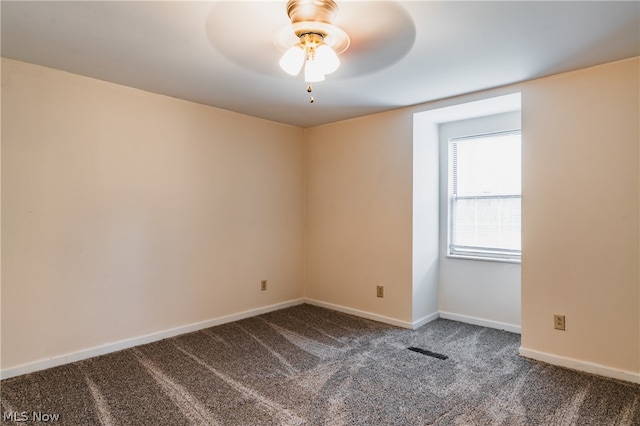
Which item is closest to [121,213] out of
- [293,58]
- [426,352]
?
[293,58]

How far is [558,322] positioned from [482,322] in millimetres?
1007

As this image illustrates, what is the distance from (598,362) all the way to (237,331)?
114 inches

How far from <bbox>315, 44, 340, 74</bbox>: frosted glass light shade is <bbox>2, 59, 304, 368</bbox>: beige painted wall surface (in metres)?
1.92

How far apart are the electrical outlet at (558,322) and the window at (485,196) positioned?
82 cm

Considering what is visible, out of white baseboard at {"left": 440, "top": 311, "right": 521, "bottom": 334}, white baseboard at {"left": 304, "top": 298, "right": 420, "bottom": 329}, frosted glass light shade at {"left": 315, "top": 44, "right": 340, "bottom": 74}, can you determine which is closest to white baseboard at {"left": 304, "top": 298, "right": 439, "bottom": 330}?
white baseboard at {"left": 304, "top": 298, "right": 420, "bottom": 329}

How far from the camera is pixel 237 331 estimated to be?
3516 mm

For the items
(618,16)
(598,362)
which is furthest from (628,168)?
(598,362)

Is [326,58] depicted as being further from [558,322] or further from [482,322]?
[482,322]

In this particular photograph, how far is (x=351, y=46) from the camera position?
2.23 meters

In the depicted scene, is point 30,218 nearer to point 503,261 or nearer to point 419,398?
point 419,398

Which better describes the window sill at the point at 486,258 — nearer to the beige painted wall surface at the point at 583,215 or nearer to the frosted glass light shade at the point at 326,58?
the beige painted wall surface at the point at 583,215

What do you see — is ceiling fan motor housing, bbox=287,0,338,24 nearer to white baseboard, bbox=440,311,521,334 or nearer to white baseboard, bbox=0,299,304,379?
white baseboard, bbox=0,299,304,379

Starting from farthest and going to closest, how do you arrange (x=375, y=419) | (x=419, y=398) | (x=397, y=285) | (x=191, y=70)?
(x=397, y=285) < (x=191, y=70) < (x=419, y=398) < (x=375, y=419)

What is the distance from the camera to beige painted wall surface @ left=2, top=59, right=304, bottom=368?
2586mm
